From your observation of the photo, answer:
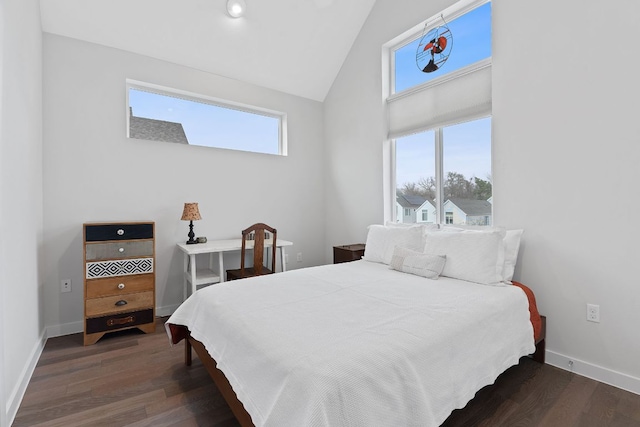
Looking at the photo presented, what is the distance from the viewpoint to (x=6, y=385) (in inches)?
62.8

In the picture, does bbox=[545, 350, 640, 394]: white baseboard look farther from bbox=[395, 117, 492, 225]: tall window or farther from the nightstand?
the nightstand

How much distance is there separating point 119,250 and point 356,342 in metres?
2.42

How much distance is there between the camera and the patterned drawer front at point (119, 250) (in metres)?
2.60

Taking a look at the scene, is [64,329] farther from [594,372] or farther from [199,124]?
[594,372]

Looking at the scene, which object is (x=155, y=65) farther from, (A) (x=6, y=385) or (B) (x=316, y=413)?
(B) (x=316, y=413)

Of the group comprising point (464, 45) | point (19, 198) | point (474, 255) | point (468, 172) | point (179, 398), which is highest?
point (464, 45)

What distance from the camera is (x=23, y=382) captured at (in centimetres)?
189

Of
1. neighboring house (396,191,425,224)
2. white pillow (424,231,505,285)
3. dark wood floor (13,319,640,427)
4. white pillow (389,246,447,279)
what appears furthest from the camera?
neighboring house (396,191,425,224)

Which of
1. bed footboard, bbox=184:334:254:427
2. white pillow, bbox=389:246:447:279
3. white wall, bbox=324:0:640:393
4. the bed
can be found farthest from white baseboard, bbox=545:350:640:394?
bed footboard, bbox=184:334:254:427

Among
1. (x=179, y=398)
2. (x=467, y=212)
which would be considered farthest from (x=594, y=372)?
(x=179, y=398)

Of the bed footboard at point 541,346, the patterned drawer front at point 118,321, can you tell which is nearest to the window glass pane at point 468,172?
the bed footboard at point 541,346

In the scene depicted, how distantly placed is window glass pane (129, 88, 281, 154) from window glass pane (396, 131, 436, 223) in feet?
5.63

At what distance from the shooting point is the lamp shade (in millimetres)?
3172

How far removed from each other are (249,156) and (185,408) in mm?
2811
